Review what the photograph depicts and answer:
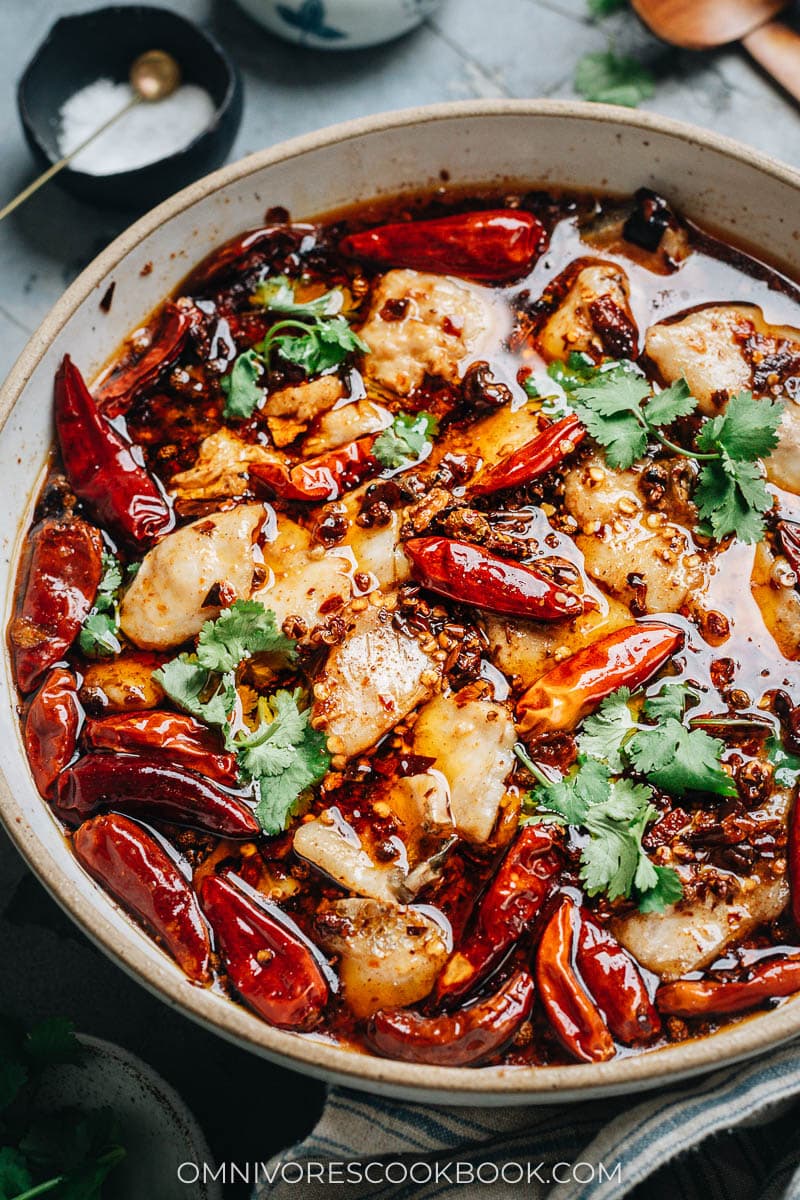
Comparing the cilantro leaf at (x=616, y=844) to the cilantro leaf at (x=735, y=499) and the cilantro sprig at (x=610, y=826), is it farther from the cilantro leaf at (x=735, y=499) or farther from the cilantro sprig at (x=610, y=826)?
the cilantro leaf at (x=735, y=499)

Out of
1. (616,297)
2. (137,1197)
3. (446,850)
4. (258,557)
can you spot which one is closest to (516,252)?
(616,297)

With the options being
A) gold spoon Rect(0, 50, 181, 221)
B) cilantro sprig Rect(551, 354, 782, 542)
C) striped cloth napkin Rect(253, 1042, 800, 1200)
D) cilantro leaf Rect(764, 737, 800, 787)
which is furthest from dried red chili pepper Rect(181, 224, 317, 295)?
striped cloth napkin Rect(253, 1042, 800, 1200)

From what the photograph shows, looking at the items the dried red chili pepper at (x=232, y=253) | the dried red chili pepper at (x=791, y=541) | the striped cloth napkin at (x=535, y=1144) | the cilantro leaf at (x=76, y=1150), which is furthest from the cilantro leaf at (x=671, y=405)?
the cilantro leaf at (x=76, y=1150)

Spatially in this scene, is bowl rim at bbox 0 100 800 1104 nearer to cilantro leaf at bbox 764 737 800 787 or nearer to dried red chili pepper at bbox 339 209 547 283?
cilantro leaf at bbox 764 737 800 787

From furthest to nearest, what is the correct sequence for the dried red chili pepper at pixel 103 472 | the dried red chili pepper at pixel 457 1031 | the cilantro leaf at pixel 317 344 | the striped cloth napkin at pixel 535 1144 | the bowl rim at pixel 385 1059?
the cilantro leaf at pixel 317 344 < the dried red chili pepper at pixel 103 472 < the striped cloth napkin at pixel 535 1144 < the dried red chili pepper at pixel 457 1031 < the bowl rim at pixel 385 1059

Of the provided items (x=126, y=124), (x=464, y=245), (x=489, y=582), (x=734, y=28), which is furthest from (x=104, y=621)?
(x=734, y=28)
